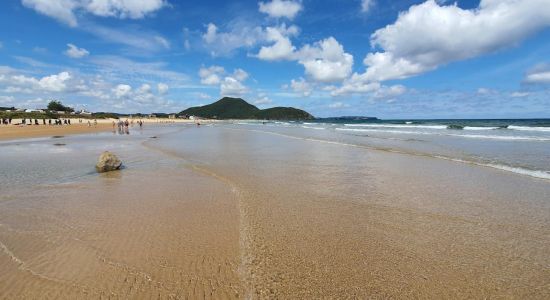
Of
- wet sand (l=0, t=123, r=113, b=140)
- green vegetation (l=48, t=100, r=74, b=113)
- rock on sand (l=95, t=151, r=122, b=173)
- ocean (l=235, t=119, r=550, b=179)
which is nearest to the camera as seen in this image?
rock on sand (l=95, t=151, r=122, b=173)

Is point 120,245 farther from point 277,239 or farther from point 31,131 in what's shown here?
point 31,131

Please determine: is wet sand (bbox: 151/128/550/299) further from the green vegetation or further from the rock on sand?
the green vegetation

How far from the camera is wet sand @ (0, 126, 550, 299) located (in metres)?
4.05

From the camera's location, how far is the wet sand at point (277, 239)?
4051 millimetres

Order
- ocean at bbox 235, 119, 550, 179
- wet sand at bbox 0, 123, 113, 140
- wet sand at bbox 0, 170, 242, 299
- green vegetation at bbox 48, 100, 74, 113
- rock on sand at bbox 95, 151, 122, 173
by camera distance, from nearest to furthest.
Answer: wet sand at bbox 0, 170, 242, 299
rock on sand at bbox 95, 151, 122, 173
ocean at bbox 235, 119, 550, 179
wet sand at bbox 0, 123, 113, 140
green vegetation at bbox 48, 100, 74, 113

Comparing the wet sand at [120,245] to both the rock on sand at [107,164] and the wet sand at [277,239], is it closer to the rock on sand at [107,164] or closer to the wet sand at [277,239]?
the wet sand at [277,239]

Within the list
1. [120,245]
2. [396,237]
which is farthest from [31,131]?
[396,237]

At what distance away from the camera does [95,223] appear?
6.45 m

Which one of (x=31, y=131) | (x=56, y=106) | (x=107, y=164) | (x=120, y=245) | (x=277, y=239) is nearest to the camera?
(x=120, y=245)

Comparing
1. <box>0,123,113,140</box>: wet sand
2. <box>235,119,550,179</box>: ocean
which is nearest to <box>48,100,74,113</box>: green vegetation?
<box>0,123,113,140</box>: wet sand

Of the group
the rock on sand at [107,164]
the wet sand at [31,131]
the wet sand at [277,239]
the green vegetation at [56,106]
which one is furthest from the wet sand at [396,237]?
the green vegetation at [56,106]

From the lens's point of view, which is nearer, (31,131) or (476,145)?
(476,145)

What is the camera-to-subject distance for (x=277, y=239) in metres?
5.58

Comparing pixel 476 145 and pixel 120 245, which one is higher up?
pixel 476 145
